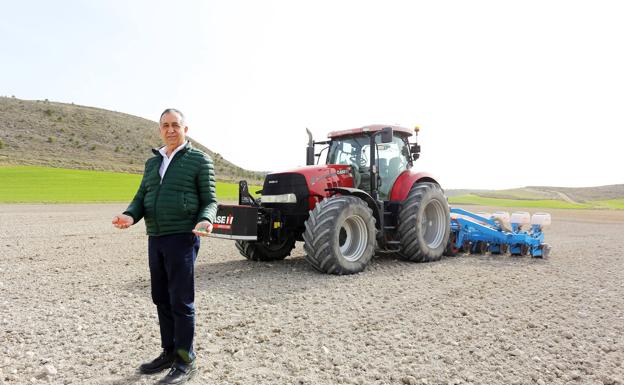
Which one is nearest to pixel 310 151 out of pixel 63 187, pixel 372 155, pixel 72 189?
pixel 372 155

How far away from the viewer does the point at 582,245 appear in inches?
460

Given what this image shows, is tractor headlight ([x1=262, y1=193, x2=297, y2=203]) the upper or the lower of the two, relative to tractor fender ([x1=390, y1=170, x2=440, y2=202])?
lower

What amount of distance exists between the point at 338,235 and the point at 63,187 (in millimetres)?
37075

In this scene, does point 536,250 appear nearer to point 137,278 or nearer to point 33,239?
point 137,278

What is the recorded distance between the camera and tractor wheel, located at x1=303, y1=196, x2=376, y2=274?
6582 millimetres

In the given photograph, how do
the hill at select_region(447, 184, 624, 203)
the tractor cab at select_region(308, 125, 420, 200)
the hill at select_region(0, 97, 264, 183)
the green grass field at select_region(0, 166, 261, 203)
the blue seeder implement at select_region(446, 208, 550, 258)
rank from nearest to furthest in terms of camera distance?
1. the tractor cab at select_region(308, 125, 420, 200)
2. the blue seeder implement at select_region(446, 208, 550, 258)
3. the green grass field at select_region(0, 166, 261, 203)
4. the hill at select_region(447, 184, 624, 203)
5. the hill at select_region(0, 97, 264, 183)

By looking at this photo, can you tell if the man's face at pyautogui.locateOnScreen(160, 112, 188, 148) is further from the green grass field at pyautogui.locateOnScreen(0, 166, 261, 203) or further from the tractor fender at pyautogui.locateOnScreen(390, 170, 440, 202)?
the green grass field at pyautogui.locateOnScreen(0, 166, 261, 203)

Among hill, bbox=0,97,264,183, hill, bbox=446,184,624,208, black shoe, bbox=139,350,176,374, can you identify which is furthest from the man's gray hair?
hill, bbox=0,97,264,183

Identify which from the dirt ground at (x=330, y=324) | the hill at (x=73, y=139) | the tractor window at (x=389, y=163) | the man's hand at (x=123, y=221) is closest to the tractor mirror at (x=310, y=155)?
the tractor window at (x=389, y=163)

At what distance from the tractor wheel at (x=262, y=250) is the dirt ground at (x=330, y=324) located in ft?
1.06

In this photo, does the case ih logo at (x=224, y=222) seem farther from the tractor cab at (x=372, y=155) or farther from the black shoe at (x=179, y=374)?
the black shoe at (x=179, y=374)

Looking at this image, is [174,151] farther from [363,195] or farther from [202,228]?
[363,195]

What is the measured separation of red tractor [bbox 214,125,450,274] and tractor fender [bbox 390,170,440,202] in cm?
2

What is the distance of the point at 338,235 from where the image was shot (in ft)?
22.0
